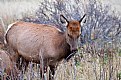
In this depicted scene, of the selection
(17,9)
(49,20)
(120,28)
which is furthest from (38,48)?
(17,9)

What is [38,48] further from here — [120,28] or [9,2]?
[9,2]

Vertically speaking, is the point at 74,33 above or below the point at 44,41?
above

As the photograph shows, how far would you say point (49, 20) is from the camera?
11.8 meters

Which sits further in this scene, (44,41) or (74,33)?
(44,41)

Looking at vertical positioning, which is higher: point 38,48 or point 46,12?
point 46,12

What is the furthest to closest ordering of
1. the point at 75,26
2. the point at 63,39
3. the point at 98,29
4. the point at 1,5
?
1. the point at 1,5
2. the point at 98,29
3. the point at 63,39
4. the point at 75,26

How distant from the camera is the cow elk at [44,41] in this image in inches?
318

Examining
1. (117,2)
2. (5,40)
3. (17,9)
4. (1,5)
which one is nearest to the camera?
(5,40)

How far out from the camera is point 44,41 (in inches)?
332

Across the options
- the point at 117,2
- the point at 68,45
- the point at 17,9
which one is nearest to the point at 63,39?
the point at 68,45

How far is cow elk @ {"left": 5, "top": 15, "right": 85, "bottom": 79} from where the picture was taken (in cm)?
809

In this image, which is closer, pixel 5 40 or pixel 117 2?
pixel 5 40

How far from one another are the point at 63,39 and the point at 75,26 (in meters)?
0.66

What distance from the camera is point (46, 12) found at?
12.4 meters
